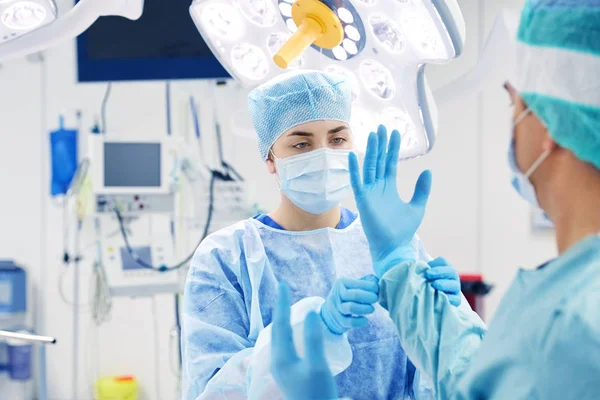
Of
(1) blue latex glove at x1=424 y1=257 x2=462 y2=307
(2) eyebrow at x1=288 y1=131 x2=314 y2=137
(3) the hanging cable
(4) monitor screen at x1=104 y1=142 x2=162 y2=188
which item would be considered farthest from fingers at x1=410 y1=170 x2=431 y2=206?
(3) the hanging cable

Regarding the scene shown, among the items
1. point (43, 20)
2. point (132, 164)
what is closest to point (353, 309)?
point (43, 20)

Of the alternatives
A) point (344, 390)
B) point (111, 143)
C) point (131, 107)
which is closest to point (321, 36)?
point (344, 390)

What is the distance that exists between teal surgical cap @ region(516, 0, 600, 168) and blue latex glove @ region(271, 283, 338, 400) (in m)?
0.42

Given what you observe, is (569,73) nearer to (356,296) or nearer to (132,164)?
(356,296)

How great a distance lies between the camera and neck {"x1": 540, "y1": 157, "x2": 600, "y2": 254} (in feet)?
2.69

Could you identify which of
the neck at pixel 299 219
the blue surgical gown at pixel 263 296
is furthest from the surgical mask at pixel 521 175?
the neck at pixel 299 219

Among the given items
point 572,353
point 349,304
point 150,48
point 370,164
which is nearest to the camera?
point 572,353

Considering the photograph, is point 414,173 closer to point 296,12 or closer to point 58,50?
point 58,50

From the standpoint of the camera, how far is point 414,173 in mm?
3586

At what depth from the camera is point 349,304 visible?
112 centimetres

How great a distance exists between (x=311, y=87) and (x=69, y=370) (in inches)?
106

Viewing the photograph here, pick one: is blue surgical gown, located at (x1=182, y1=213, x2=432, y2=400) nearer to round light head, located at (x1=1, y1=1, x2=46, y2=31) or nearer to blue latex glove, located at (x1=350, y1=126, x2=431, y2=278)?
blue latex glove, located at (x1=350, y1=126, x2=431, y2=278)

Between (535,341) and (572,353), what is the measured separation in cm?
7

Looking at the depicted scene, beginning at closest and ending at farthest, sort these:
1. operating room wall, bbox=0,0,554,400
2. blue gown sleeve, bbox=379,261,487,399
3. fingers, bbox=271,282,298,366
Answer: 1. fingers, bbox=271,282,298,366
2. blue gown sleeve, bbox=379,261,487,399
3. operating room wall, bbox=0,0,554,400
